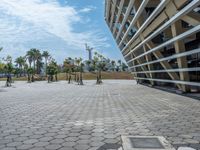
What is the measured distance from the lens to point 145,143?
5.30 m

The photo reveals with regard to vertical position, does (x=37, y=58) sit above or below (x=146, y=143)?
above

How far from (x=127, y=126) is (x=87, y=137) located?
155 cm

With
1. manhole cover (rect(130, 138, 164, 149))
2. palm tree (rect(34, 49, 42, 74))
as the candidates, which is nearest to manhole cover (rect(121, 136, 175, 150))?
manhole cover (rect(130, 138, 164, 149))

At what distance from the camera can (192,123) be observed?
728cm

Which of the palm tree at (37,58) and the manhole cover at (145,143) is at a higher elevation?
the palm tree at (37,58)

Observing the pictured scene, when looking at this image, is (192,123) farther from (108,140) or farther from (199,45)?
(199,45)

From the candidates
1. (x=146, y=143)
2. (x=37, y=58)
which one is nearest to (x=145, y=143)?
(x=146, y=143)

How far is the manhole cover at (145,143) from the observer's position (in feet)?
16.3

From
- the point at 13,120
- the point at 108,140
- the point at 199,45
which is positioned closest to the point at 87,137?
the point at 108,140

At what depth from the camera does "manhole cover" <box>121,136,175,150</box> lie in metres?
4.98

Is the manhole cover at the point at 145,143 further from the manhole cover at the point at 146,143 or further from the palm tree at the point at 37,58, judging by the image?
the palm tree at the point at 37,58

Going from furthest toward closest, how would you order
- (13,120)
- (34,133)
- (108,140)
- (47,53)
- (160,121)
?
(47,53) → (13,120) → (160,121) → (34,133) → (108,140)

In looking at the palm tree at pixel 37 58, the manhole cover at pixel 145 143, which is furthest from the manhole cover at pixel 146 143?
the palm tree at pixel 37 58

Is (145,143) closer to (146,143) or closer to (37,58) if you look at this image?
(146,143)
